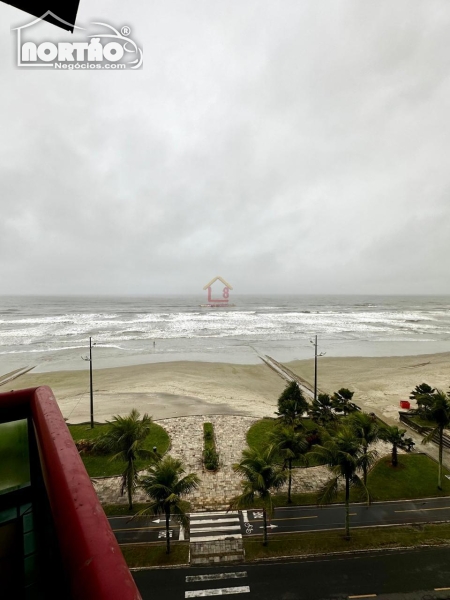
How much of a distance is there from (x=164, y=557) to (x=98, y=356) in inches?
1633

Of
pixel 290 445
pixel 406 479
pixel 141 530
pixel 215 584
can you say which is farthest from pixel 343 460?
pixel 141 530

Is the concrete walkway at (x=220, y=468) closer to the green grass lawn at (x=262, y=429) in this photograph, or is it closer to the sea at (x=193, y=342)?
the green grass lawn at (x=262, y=429)

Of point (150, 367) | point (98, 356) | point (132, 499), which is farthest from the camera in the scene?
point (98, 356)

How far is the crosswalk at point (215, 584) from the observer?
1255cm

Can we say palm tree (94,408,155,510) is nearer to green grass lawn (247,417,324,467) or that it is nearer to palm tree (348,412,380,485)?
green grass lawn (247,417,324,467)

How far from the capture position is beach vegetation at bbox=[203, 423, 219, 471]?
21000mm

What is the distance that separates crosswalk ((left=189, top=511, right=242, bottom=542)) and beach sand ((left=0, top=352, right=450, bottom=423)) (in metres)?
13.0

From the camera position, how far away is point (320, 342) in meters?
65.6

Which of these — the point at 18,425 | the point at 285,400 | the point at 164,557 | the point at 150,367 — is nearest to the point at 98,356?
the point at 150,367

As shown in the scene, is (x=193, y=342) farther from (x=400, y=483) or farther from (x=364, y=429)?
(x=364, y=429)

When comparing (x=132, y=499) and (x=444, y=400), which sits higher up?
(x=444, y=400)

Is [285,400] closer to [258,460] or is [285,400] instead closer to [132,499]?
[258,460]

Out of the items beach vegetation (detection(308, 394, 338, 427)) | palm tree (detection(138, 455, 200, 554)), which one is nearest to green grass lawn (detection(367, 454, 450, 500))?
beach vegetation (detection(308, 394, 338, 427))

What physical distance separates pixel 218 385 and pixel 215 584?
85.2 feet
